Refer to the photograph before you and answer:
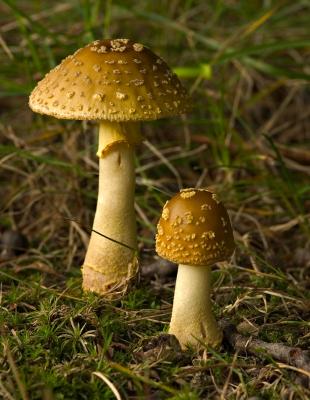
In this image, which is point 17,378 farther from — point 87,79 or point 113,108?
point 87,79

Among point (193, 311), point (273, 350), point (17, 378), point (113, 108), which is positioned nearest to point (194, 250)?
point (193, 311)

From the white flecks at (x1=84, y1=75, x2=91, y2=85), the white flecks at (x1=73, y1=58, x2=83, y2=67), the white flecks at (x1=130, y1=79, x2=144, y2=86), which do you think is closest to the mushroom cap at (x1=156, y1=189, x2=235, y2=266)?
the white flecks at (x1=130, y1=79, x2=144, y2=86)

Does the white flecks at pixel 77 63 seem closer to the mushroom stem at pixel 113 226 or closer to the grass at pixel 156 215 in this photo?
the mushroom stem at pixel 113 226

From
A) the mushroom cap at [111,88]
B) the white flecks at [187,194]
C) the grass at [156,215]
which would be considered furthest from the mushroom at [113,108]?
the white flecks at [187,194]

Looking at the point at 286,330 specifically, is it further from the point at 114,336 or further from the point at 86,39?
the point at 86,39

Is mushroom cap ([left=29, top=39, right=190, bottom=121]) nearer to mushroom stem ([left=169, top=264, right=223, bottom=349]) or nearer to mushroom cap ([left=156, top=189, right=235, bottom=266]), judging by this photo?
mushroom cap ([left=156, top=189, right=235, bottom=266])

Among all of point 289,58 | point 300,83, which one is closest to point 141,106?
point 300,83
